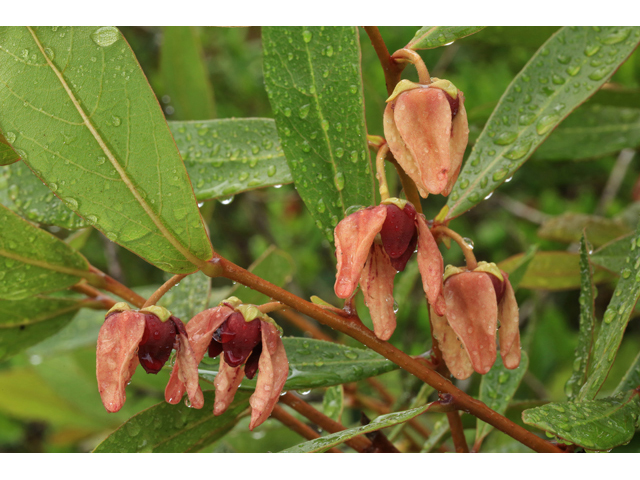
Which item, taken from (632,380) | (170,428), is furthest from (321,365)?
(632,380)

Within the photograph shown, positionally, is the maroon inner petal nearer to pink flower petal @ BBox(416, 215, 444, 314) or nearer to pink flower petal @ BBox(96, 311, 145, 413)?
pink flower petal @ BBox(416, 215, 444, 314)

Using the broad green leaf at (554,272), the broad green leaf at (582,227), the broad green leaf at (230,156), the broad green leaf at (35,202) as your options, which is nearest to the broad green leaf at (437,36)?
the broad green leaf at (230,156)

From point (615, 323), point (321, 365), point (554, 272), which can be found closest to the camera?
point (615, 323)

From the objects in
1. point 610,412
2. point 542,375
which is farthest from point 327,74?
point 542,375

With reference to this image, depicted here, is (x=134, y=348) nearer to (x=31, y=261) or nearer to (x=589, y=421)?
(x=31, y=261)

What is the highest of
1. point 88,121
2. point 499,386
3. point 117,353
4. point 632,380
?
point 88,121

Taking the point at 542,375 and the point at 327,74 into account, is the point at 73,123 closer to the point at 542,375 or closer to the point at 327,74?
the point at 327,74

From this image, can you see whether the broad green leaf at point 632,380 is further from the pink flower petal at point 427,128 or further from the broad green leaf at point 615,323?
the pink flower petal at point 427,128
